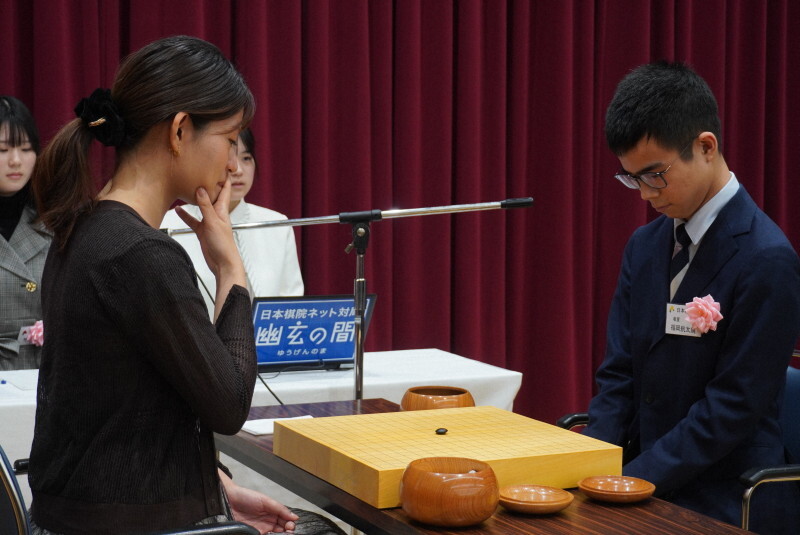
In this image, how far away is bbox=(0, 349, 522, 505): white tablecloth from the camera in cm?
212

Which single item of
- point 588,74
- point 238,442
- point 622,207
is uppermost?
point 588,74

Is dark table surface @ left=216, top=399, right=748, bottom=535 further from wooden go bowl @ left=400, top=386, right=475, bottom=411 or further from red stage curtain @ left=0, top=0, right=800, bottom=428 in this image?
red stage curtain @ left=0, top=0, right=800, bottom=428

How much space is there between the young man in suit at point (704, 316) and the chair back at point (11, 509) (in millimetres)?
1010

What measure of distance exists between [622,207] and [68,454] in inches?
137

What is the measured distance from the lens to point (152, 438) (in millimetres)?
1192

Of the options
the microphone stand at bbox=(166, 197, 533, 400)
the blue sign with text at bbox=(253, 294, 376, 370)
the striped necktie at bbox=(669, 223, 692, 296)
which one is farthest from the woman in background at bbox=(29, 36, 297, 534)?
the blue sign with text at bbox=(253, 294, 376, 370)

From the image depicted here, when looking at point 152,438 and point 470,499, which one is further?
point 152,438

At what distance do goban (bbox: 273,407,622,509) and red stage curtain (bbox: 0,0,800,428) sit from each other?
229cm

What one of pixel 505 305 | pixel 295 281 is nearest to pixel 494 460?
pixel 295 281

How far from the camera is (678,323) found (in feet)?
5.74

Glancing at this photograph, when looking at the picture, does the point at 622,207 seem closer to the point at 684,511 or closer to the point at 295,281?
the point at 295,281

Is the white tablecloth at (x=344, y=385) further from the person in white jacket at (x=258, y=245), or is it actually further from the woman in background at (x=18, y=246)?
the person in white jacket at (x=258, y=245)

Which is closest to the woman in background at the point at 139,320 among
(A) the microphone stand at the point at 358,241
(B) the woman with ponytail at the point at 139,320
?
(B) the woman with ponytail at the point at 139,320

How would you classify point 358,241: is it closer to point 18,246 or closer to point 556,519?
point 556,519
